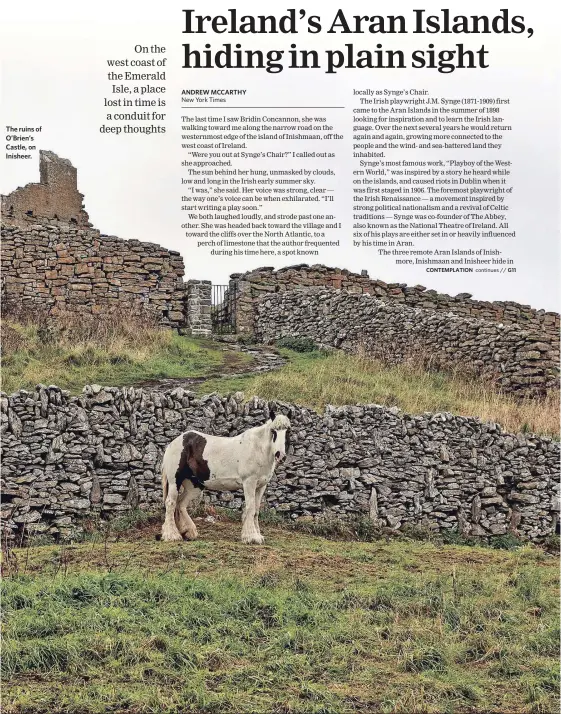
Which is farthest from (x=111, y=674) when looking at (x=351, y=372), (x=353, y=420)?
(x=351, y=372)

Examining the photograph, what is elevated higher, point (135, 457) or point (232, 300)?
point (232, 300)

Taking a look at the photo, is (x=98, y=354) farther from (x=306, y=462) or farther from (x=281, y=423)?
(x=281, y=423)

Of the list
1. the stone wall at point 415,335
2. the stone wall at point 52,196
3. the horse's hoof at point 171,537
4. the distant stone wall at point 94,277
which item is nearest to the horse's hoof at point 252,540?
the horse's hoof at point 171,537

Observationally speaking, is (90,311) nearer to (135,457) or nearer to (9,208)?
(9,208)

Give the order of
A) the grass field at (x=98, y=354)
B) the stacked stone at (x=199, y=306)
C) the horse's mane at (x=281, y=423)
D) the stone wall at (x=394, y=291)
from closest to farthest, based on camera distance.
A: the horse's mane at (x=281, y=423) → the grass field at (x=98, y=354) → the stacked stone at (x=199, y=306) → the stone wall at (x=394, y=291)

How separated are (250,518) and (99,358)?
7.94 meters

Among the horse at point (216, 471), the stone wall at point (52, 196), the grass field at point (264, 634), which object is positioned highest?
the stone wall at point (52, 196)

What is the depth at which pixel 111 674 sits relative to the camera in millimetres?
6875

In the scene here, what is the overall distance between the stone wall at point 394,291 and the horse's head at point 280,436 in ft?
48.7

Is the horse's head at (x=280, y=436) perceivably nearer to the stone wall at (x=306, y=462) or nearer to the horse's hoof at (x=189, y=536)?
the horse's hoof at (x=189, y=536)

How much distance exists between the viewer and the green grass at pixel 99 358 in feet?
54.5

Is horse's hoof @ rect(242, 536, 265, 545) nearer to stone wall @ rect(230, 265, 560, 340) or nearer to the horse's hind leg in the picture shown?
the horse's hind leg

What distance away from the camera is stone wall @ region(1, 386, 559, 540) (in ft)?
40.6

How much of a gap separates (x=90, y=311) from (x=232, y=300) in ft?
16.5
